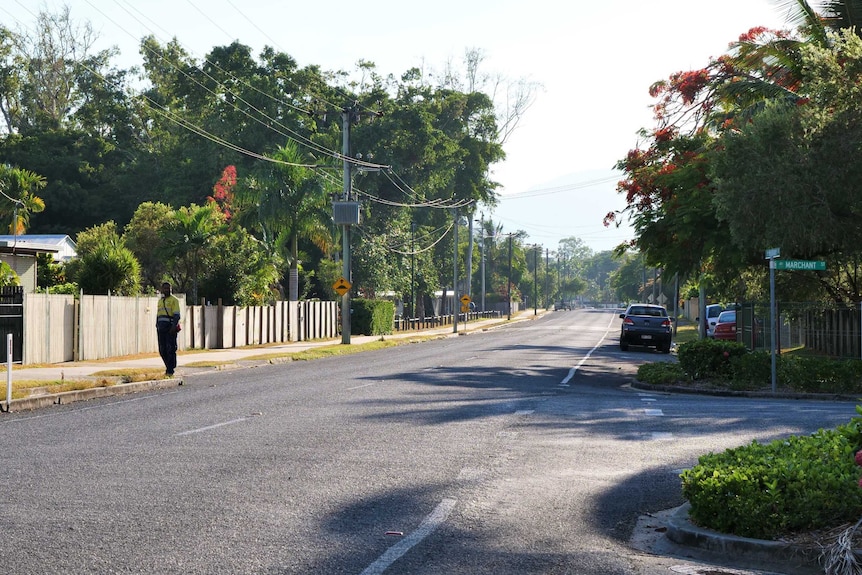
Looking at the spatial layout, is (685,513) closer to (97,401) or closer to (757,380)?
(97,401)

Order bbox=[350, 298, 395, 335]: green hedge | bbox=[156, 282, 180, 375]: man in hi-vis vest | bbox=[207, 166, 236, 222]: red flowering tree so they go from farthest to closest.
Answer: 1. bbox=[207, 166, 236, 222]: red flowering tree
2. bbox=[350, 298, 395, 335]: green hedge
3. bbox=[156, 282, 180, 375]: man in hi-vis vest

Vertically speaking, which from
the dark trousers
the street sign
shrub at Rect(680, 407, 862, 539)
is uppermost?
the street sign

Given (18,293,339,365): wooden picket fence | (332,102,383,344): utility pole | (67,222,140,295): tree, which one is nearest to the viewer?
(18,293,339,365): wooden picket fence

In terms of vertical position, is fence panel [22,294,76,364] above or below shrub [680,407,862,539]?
above

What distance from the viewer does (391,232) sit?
242ft

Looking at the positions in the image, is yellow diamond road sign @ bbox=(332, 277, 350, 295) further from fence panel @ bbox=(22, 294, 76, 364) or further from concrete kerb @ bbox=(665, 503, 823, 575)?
concrete kerb @ bbox=(665, 503, 823, 575)

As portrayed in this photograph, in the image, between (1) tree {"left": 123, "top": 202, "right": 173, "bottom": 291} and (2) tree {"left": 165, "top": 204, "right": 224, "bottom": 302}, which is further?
(1) tree {"left": 123, "top": 202, "right": 173, "bottom": 291}

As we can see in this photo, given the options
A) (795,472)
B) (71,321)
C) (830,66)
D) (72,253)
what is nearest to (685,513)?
(795,472)

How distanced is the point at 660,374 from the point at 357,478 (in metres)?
14.6

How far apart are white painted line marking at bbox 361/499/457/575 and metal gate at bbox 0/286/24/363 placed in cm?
1910

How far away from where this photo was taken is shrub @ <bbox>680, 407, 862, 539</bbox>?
7.29m

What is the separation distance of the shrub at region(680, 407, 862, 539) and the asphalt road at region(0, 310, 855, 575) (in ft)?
1.94

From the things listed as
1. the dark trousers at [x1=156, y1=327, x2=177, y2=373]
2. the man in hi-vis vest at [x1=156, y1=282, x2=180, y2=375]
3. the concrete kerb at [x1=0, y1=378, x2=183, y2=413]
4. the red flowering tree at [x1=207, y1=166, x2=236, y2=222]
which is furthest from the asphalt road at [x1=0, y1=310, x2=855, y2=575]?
the red flowering tree at [x1=207, y1=166, x2=236, y2=222]

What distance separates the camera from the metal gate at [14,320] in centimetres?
2505
